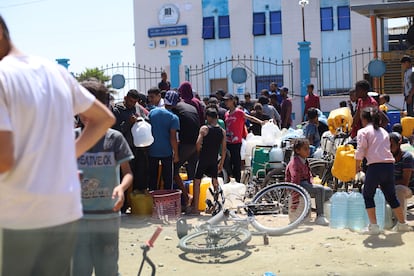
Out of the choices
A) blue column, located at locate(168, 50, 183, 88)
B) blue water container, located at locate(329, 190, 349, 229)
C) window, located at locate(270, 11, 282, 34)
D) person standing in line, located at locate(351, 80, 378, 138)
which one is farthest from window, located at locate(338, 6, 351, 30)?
blue water container, located at locate(329, 190, 349, 229)

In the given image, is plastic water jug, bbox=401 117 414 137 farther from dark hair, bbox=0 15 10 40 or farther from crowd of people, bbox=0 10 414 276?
dark hair, bbox=0 15 10 40

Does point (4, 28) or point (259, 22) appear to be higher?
point (259, 22)

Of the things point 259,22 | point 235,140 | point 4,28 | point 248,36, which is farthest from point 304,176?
point 259,22

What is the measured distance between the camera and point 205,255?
6.46 m

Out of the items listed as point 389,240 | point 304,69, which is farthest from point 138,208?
point 304,69

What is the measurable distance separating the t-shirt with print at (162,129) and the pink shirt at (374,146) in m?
2.67

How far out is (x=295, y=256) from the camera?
6.36 m

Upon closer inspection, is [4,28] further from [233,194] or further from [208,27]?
[208,27]

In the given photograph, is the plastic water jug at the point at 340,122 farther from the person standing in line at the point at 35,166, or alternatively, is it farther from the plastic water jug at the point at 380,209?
the person standing in line at the point at 35,166

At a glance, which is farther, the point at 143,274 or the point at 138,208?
the point at 138,208

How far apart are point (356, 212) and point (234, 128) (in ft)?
11.5

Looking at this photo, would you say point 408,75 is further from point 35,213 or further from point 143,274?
point 35,213

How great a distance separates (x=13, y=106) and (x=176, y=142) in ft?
20.6

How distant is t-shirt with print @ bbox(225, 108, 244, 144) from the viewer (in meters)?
10.5
